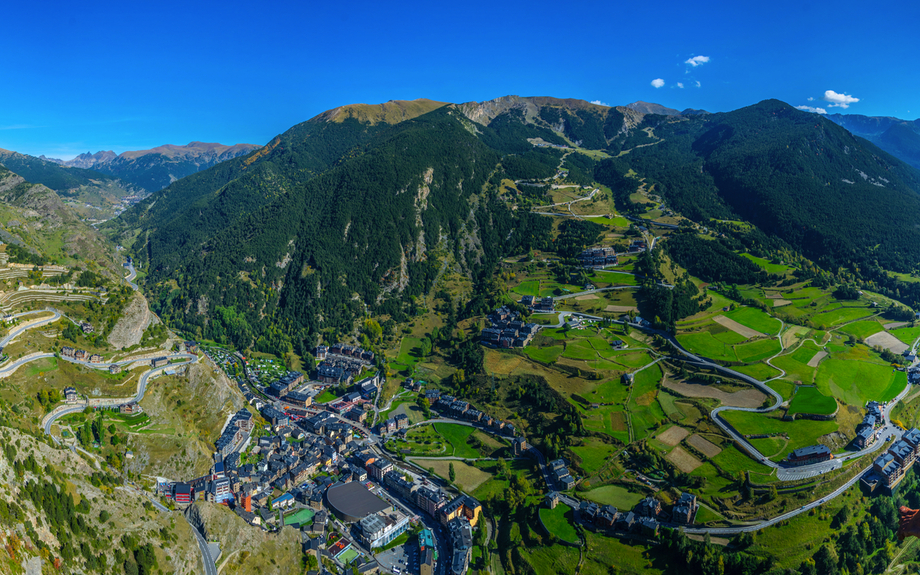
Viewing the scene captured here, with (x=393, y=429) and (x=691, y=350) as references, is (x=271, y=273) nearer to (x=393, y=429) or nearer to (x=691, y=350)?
(x=393, y=429)

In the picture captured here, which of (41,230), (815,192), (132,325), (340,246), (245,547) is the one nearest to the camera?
(245,547)

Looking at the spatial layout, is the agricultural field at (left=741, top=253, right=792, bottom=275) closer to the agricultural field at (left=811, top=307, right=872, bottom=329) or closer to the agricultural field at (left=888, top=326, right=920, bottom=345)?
the agricultural field at (left=811, top=307, right=872, bottom=329)

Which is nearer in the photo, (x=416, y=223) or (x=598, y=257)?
(x=598, y=257)

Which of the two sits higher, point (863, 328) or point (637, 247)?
point (637, 247)

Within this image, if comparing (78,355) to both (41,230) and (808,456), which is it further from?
(41,230)

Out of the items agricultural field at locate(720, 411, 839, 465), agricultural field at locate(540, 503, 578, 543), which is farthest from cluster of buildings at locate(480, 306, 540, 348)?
agricultural field at locate(540, 503, 578, 543)

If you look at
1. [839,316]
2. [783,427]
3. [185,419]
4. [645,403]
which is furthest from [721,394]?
[185,419]
